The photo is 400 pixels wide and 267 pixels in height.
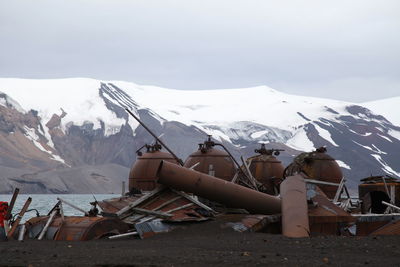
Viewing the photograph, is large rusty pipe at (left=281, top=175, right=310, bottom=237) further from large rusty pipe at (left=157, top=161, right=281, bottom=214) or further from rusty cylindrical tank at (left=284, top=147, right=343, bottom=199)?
rusty cylindrical tank at (left=284, top=147, right=343, bottom=199)

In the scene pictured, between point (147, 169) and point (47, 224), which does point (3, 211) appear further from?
point (147, 169)

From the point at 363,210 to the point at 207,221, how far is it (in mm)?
12828

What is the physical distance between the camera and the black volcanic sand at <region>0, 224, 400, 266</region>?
12.4 meters

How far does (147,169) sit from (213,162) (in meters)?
5.05

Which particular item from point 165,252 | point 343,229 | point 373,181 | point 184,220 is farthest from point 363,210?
point 165,252

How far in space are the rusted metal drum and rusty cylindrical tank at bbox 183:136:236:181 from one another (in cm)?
825

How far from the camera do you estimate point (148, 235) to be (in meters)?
19.3

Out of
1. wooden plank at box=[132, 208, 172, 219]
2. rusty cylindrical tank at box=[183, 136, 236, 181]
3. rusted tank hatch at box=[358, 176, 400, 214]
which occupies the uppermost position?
rusty cylindrical tank at box=[183, 136, 236, 181]

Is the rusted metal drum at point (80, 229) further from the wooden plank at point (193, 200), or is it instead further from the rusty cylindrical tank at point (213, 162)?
the rusty cylindrical tank at point (213, 162)

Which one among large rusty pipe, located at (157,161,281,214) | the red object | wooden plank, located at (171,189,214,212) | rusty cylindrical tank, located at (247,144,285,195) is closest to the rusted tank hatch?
rusty cylindrical tank, located at (247,144,285,195)

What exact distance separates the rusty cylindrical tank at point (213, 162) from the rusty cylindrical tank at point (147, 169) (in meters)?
3.22

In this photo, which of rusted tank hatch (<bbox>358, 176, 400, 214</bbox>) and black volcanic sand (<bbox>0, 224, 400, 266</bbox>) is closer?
black volcanic sand (<bbox>0, 224, 400, 266</bbox>)

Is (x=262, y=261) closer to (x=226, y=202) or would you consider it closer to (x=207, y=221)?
(x=207, y=221)

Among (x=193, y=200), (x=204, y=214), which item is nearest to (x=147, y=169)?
(x=193, y=200)
